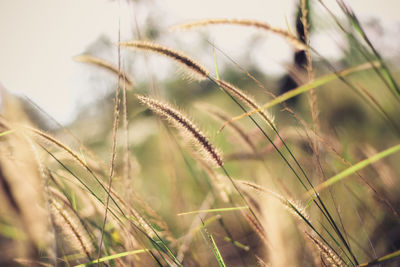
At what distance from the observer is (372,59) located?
52cm

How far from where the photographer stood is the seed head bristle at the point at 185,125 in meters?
0.63

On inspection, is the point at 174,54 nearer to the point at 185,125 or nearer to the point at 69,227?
the point at 185,125

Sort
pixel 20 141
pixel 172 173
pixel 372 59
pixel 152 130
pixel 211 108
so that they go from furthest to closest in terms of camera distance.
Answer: pixel 152 130 → pixel 172 173 → pixel 211 108 → pixel 20 141 → pixel 372 59

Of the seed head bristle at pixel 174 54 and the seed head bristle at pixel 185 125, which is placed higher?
the seed head bristle at pixel 174 54

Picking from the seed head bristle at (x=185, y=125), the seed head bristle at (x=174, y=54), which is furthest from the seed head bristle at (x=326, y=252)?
the seed head bristle at (x=174, y=54)

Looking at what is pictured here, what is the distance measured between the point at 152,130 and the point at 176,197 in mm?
3586

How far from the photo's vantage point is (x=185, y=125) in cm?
65

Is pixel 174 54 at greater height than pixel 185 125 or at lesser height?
greater

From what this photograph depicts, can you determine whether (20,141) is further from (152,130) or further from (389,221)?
(152,130)

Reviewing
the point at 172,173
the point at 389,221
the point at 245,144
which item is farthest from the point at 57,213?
the point at 389,221

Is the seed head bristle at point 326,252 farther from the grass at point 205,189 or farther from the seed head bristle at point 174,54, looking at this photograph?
the seed head bristle at point 174,54

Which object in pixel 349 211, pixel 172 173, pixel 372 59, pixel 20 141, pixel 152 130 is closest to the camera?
pixel 372 59

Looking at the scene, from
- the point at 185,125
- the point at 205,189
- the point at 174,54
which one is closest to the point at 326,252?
the point at 185,125

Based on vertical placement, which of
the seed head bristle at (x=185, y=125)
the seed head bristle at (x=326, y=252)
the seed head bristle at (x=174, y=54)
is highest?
the seed head bristle at (x=174, y=54)
